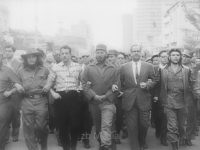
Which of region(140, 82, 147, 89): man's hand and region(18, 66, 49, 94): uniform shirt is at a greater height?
region(18, 66, 49, 94): uniform shirt

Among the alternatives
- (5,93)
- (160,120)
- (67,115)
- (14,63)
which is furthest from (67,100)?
(160,120)

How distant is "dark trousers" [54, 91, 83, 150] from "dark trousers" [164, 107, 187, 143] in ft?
5.99

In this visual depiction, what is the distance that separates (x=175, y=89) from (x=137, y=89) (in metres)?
0.79

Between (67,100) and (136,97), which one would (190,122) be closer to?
(136,97)

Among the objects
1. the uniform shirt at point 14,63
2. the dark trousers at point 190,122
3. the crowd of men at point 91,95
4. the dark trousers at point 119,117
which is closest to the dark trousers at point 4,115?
the crowd of men at point 91,95

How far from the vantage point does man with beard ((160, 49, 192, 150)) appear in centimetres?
721

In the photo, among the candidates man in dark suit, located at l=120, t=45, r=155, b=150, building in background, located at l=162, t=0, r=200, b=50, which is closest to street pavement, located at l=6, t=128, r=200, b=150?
man in dark suit, located at l=120, t=45, r=155, b=150

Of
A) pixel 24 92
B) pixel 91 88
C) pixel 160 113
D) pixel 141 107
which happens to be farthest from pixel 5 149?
pixel 160 113

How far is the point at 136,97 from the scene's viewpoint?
23.5ft

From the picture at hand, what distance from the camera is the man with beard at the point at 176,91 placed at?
7215 millimetres

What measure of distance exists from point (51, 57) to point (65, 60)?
3.47 m

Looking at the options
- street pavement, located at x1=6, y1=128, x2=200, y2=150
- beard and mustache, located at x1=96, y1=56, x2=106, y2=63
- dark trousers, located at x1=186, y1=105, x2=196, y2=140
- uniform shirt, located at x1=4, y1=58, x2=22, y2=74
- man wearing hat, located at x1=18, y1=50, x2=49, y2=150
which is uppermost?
beard and mustache, located at x1=96, y1=56, x2=106, y2=63

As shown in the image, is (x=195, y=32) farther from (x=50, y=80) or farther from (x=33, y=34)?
(x=50, y=80)

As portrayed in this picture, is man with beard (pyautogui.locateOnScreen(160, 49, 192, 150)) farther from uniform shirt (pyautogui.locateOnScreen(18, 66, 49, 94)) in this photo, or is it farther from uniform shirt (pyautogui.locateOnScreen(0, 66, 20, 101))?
uniform shirt (pyautogui.locateOnScreen(0, 66, 20, 101))
